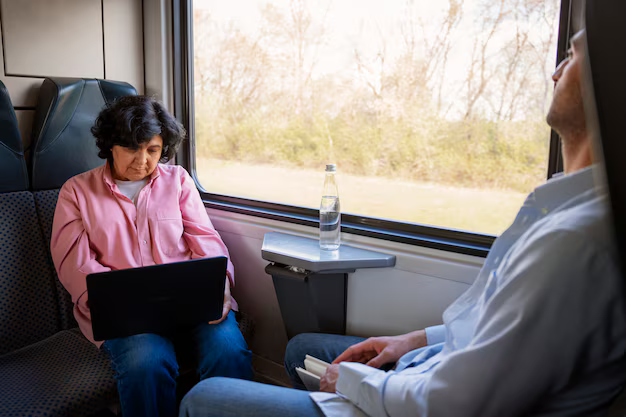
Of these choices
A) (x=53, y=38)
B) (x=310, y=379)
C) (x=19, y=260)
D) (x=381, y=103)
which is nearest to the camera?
(x=310, y=379)

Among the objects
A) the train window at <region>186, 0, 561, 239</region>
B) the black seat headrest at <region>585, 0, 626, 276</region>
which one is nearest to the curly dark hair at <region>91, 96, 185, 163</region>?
the train window at <region>186, 0, 561, 239</region>

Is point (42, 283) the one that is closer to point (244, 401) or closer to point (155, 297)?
point (155, 297)

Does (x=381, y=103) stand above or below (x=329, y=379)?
above

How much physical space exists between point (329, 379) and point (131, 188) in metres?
1.23

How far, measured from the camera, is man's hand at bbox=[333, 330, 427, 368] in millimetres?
1379

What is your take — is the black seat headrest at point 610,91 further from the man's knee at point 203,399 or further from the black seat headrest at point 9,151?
the black seat headrest at point 9,151

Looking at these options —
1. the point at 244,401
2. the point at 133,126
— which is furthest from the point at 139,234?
the point at 244,401

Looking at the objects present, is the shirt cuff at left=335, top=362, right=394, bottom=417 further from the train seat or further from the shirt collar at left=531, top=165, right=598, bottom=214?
the train seat

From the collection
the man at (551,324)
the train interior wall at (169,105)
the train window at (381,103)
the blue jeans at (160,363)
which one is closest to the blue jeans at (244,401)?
the man at (551,324)

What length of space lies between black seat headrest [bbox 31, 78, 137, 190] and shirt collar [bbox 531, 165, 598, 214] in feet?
6.22

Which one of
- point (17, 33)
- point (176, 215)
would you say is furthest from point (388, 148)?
point (17, 33)

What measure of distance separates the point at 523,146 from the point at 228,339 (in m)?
1.27

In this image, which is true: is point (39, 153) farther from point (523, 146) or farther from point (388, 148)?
point (523, 146)

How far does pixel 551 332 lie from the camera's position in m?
0.80
